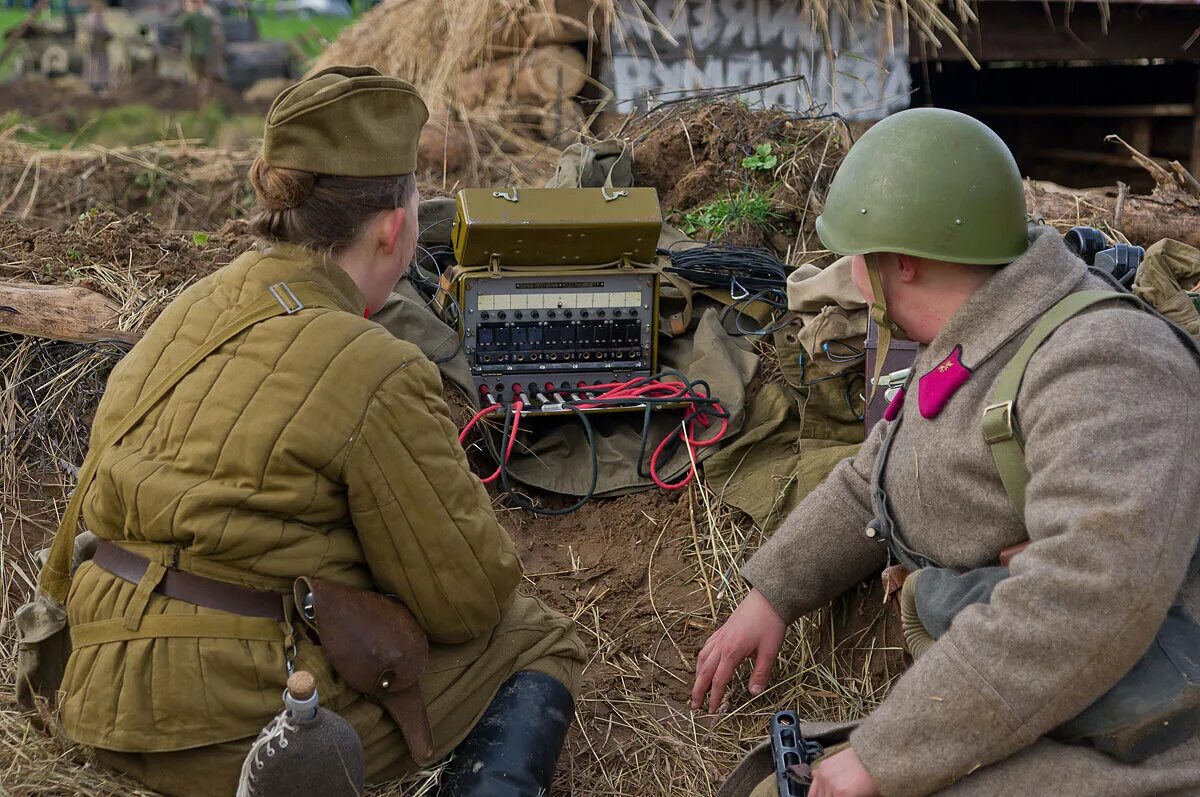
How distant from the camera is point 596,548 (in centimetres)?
428

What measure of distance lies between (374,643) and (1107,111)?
373 inches

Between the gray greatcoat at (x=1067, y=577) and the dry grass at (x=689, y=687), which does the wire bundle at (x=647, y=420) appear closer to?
the dry grass at (x=689, y=687)

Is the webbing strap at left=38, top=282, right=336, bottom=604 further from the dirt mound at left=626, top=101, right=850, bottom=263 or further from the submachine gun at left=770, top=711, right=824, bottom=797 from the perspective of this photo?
the dirt mound at left=626, top=101, right=850, bottom=263

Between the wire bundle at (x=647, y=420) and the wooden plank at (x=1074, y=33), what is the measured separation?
443 centimetres

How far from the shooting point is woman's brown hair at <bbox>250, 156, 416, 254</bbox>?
257 centimetres

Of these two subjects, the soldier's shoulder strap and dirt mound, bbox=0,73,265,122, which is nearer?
the soldier's shoulder strap

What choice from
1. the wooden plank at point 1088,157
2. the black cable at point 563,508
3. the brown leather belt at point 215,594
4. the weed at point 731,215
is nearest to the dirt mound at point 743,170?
the weed at point 731,215

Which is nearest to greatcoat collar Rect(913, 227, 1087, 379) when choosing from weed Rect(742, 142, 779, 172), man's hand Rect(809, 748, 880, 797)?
man's hand Rect(809, 748, 880, 797)

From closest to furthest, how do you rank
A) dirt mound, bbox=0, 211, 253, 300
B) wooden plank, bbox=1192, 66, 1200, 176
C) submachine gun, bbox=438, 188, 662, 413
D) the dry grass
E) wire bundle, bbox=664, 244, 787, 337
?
the dry grass < submachine gun, bbox=438, 188, 662, 413 < dirt mound, bbox=0, 211, 253, 300 < wire bundle, bbox=664, 244, 787, 337 < wooden plank, bbox=1192, 66, 1200, 176

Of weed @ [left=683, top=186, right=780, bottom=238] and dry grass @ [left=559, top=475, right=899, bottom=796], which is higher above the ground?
weed @ [left=683, top=186, right=780, bottom=238]

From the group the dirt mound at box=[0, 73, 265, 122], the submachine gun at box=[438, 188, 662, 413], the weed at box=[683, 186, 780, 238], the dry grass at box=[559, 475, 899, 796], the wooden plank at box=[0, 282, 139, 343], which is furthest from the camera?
the dirt mound at box=[0, 73, 265, 122]

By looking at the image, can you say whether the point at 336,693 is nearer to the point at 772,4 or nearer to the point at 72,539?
the point at 72,539

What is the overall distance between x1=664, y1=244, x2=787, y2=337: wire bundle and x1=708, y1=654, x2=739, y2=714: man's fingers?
1928 mm

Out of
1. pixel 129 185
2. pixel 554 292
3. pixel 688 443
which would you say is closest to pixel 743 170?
pixel 554 292
